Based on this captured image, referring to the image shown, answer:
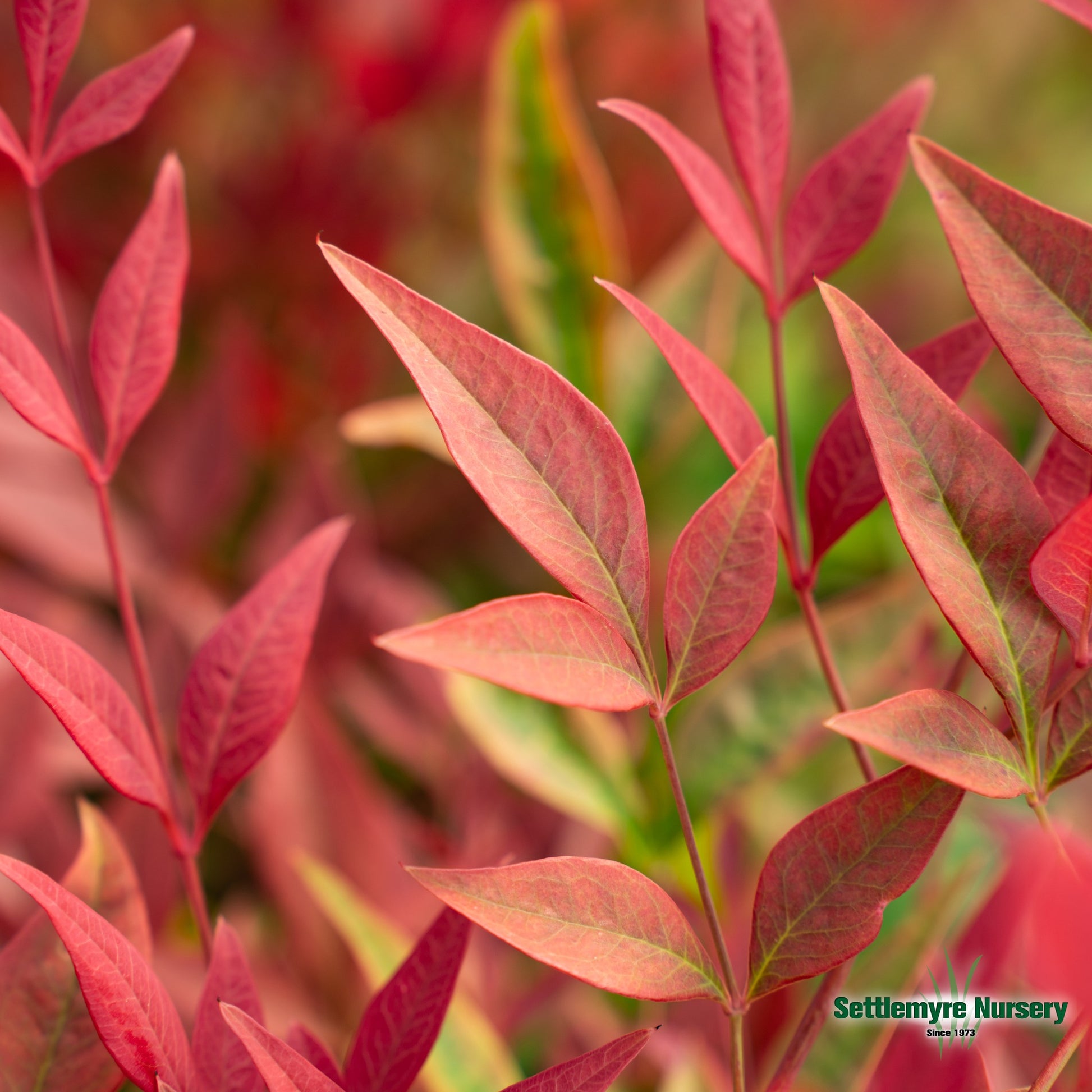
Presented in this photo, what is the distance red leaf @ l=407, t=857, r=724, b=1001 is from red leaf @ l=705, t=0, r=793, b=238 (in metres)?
0.15

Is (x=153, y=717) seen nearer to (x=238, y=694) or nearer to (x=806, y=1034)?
(x=238, y=694)

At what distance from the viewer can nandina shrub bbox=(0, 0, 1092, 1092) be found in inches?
6.7

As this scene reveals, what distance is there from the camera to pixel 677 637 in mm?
185

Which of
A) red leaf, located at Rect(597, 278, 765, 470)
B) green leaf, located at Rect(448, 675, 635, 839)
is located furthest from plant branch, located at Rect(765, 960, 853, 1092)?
green leaf, located at Rect(448, 675, 635, 839)

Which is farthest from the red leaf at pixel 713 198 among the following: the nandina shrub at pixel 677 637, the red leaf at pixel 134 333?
the red leaf at pixel 134 333

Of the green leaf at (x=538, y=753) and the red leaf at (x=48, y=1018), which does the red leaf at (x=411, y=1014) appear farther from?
the green leaf at (x=538, y=753)

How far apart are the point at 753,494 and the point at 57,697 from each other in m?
0.13

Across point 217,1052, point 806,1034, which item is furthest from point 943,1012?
point 217,1052

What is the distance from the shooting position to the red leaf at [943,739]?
0.53 feet

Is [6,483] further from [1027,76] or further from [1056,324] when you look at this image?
[1027,76]

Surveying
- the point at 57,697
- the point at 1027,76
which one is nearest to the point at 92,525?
the point at 57,697

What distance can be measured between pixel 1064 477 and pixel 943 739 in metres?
0.07

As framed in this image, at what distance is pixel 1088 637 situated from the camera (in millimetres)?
180

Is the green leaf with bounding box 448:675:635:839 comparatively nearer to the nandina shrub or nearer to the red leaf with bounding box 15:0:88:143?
the nandina shrub
